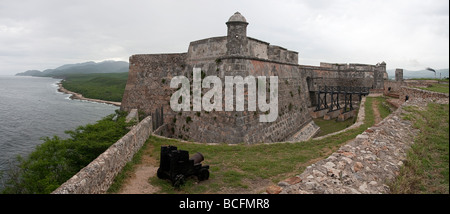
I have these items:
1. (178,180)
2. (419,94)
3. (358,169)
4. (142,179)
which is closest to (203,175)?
(178,180)

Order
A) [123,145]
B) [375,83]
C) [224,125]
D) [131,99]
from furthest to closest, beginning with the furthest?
[375,83] → [131,99] → [224,125] → [123,145]

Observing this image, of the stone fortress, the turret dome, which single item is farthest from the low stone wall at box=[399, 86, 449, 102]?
the turret dome

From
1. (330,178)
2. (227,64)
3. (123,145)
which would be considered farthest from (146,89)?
(330,178)

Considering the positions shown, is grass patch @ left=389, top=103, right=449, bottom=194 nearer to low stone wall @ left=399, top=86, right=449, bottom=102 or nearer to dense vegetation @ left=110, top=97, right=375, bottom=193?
dense vegetation @ left=110, top=97, right=375, bottom=193

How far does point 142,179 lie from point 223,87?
6.44 meters

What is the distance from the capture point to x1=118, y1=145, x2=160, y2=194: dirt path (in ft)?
21.4

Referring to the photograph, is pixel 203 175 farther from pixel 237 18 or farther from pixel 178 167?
pixel 237 18

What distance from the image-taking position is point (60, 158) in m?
9.92

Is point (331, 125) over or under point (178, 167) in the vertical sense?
under

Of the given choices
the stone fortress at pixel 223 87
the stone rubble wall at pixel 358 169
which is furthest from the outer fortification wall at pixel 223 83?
the stone rubble wall at pixel 358 169

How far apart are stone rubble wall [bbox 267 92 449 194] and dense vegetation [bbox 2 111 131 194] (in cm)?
705

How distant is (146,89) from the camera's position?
17.6 m

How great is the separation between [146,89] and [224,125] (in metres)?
7.47
